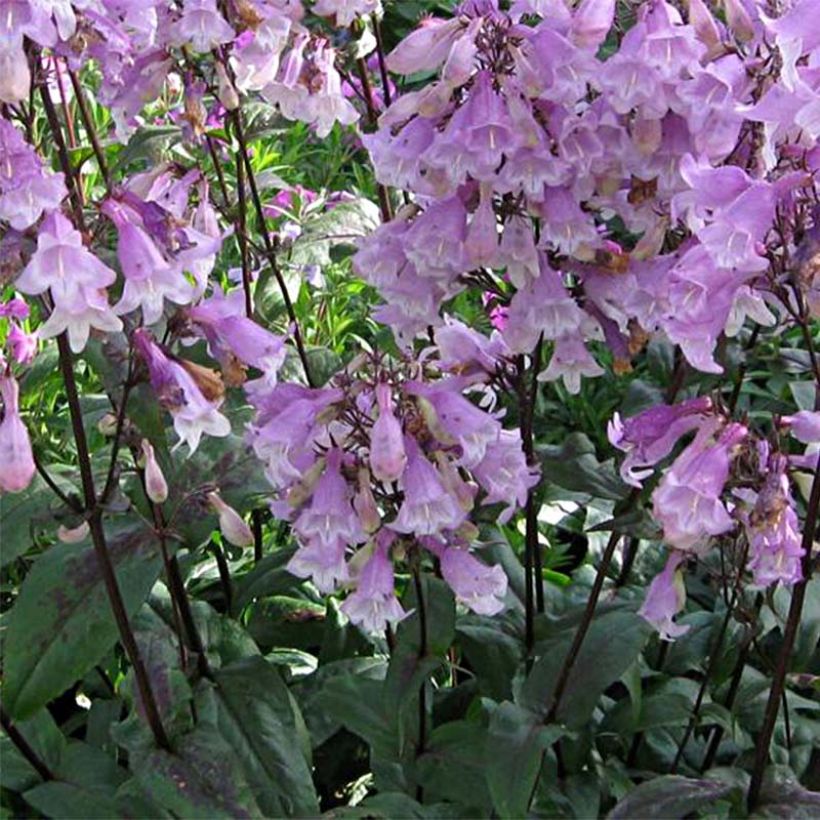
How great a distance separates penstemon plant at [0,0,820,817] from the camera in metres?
1.67

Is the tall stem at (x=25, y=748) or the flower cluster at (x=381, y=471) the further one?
the tall stem at (x=25, y=748)

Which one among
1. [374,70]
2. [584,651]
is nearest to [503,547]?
[584,651]

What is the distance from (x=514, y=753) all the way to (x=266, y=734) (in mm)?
415

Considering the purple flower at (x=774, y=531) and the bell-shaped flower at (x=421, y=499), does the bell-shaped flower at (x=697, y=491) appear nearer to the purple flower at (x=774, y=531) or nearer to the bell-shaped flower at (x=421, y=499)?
the purple flower at (x=774, y=531)

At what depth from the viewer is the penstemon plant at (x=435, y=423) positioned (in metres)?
1.67

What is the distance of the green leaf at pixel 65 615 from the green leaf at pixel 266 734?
0.26 metres

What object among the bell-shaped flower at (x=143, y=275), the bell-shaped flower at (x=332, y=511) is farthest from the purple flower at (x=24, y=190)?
the bell-shaped flower at (x=332, y=511)

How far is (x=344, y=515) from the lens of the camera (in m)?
1.82

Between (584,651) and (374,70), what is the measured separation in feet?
6.65

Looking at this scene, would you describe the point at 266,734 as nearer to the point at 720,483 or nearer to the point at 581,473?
the point at 581,473

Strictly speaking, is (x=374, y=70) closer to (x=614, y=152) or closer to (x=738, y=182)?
(x=614, y=152)

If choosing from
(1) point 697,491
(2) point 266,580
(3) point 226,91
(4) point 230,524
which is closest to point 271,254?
(3) point 226,91

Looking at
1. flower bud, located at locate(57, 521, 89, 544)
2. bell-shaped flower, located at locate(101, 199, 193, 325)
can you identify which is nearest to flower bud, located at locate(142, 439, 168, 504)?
flower bud, located at locate(57, 521, 89, 544)

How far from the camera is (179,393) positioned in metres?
1.73
